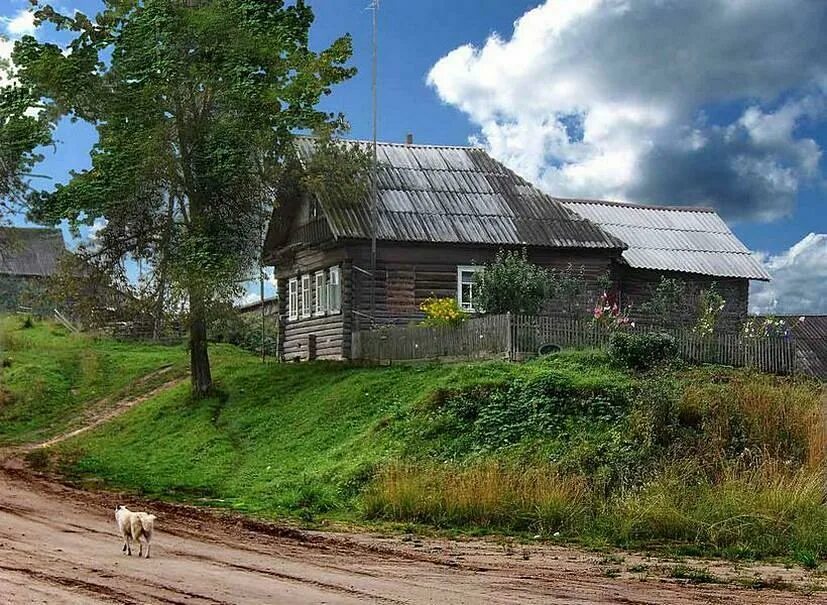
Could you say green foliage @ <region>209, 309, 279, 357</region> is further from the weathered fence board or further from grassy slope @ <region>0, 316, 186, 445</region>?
the weathered fence board

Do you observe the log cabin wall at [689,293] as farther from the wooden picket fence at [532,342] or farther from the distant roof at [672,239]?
the wooden picket fence at [532,342]

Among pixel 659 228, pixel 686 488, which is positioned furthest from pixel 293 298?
pixel 686 488

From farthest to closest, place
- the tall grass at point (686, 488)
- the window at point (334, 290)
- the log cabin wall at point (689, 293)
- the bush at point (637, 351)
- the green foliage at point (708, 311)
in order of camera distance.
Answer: the log cabin wall at point (689, 293) < the window at point (334, 290) < the green foliage at point (708, 311) < the bush at point (637, 351) < the tall grass at point (686, 488)

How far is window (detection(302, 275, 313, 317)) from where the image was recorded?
129ft

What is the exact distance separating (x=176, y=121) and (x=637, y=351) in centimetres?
1495

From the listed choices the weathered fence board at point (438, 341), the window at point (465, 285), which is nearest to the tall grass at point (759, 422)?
the weathered fence board at point (438, 341)

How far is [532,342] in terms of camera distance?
1110 inches

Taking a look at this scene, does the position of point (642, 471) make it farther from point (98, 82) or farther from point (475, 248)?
point (98, 82)

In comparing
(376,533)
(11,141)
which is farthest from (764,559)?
(11,141)

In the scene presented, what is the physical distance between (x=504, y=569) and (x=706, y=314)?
1970 cm

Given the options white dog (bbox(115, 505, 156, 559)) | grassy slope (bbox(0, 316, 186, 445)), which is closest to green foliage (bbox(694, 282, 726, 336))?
grassy slope (bbox(0, 316, 186, 445))

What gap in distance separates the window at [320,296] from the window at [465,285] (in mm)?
4584

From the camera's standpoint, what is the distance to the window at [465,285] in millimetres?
35906

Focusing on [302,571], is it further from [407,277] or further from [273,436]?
[407,277]
